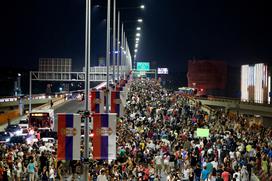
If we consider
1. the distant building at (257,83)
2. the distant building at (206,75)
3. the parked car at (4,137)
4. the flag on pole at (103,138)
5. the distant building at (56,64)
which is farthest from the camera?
the distant building at (206,75)

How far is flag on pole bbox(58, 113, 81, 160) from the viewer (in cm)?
1255

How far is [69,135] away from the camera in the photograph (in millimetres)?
12562

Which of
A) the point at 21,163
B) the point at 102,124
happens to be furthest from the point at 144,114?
the point at 102,124

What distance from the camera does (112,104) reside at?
82.6 ft

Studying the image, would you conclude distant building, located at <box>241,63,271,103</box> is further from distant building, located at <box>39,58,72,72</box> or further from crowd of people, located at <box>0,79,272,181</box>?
crowd of people, located at <box>0,79,272,181</box>

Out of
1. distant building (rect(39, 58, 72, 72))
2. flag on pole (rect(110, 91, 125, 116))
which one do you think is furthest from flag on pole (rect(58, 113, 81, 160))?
distant building (rect(39, 58, 72, 72))

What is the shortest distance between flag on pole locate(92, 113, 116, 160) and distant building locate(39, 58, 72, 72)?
51.9 m

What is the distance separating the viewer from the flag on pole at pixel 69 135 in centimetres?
1255

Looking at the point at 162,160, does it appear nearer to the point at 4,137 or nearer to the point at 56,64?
the point at 4,137

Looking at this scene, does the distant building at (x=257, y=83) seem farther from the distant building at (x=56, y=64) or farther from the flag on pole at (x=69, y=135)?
the flag on pole at (x=69, y=135)

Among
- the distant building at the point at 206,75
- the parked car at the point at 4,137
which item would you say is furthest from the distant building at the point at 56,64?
the distant building at the point at 206,75

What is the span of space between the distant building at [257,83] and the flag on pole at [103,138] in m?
77.8

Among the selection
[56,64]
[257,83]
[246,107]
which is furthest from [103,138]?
[257,83]

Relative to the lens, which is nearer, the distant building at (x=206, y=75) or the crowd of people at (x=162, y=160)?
the crowd of people at (x=162, y=160)
